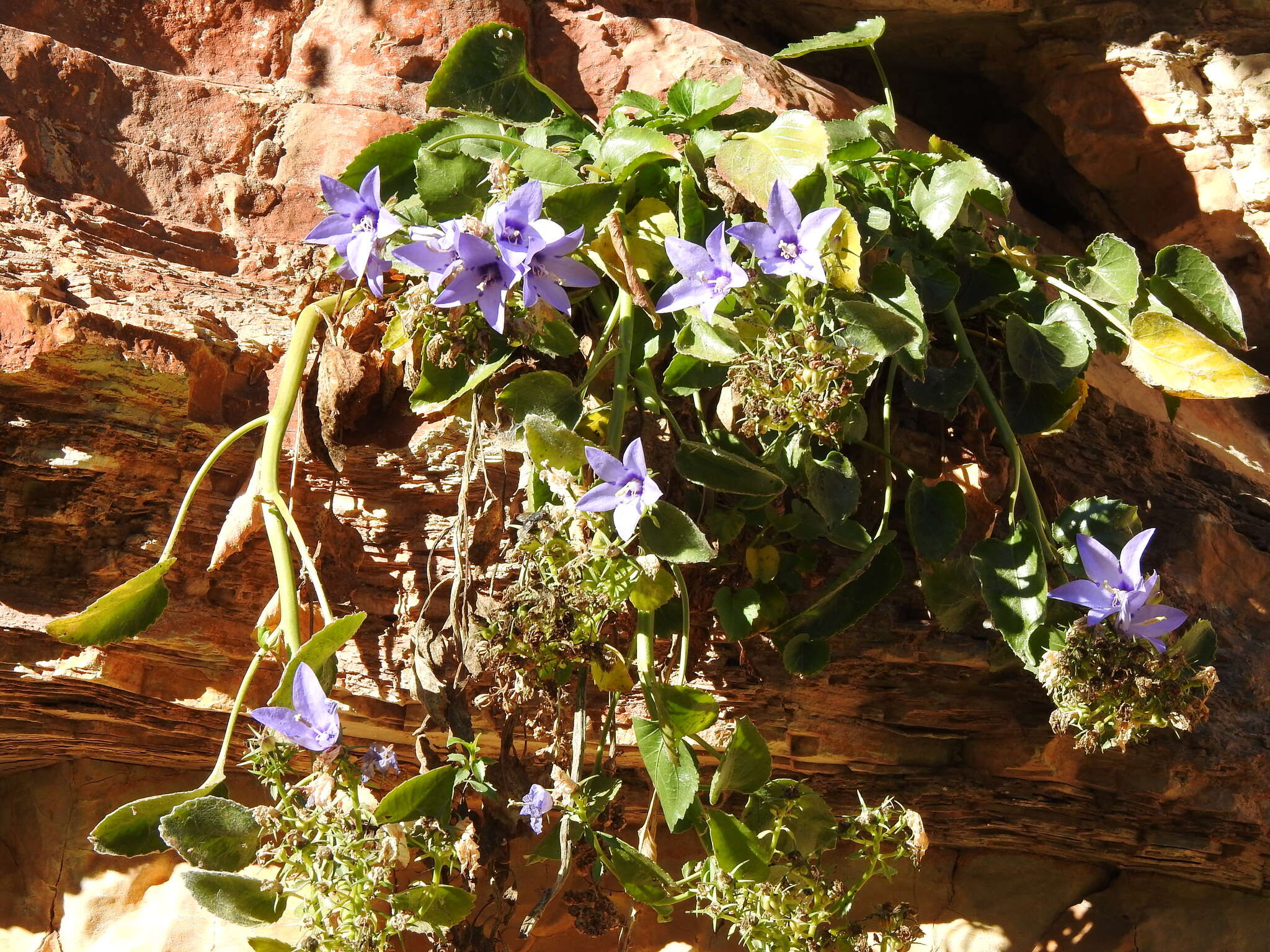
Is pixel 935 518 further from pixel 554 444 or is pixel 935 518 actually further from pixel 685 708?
pixel 554 444

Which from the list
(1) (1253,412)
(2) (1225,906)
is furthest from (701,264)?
(1) (1253,412)

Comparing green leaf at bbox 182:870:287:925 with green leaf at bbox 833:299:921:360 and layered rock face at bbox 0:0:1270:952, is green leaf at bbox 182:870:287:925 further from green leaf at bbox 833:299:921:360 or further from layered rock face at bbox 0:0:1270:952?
green leaf at bbox 833:299:921:360

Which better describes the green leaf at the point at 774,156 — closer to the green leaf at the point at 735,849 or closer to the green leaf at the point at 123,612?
the green leaf at the point at 735,849

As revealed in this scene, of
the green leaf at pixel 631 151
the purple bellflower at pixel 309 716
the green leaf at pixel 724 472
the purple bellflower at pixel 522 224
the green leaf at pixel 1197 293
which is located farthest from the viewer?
the green leaf at pixel 1197 293

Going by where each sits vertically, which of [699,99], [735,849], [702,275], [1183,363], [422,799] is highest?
[699,99]

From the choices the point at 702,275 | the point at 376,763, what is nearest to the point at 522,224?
the point at 702,275

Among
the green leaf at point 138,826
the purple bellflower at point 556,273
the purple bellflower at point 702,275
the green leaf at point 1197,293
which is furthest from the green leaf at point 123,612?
the green leaf at point 1197,293
